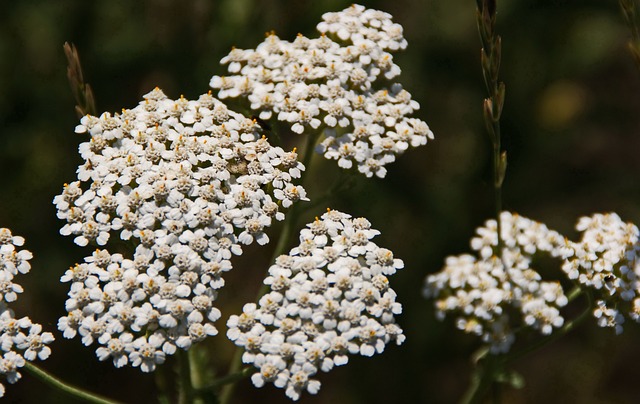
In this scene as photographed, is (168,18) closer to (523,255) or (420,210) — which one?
(420,210)

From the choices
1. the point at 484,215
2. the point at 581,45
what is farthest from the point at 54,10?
the point at 581,45

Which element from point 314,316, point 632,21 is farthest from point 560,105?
point 314,316

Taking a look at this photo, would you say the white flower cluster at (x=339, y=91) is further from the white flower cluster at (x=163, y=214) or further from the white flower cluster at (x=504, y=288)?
the white flower cluster at (x=504, y=288)

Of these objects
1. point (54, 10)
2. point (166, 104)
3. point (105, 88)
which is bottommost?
point (166, 104)

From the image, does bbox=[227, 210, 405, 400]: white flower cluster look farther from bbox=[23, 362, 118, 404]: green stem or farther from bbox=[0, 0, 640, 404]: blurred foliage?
bbox=[0, 0, 640, 404]: blurred foliage

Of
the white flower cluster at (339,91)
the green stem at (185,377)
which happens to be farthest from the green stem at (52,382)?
the white flower cluster at (339,91)

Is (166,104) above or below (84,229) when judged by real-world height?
above
